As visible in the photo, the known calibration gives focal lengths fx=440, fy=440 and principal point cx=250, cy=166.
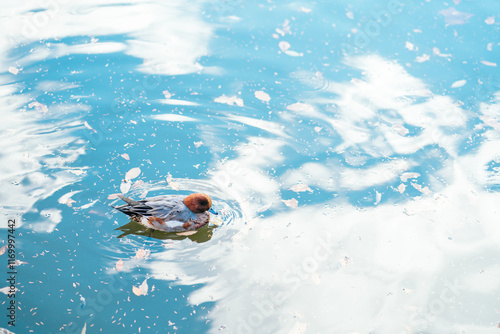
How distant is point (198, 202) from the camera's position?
554 centimetres

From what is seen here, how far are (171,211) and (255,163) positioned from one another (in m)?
1.65

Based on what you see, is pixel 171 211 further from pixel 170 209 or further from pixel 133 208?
pixel 133 208

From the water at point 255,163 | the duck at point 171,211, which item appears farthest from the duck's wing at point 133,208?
the water at point 255,163

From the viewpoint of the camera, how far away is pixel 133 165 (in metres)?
6.21

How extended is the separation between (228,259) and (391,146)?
3471 millimetres

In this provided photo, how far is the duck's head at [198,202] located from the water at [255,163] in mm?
334

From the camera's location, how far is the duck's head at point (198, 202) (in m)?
5.54

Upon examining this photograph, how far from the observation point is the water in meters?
5.00

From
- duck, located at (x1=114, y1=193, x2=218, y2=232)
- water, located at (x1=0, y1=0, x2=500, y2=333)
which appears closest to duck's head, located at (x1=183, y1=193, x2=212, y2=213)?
duck, located at (x1=114, y1=193, x2=218, y2=232)

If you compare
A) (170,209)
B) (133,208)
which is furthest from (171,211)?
(133,208)

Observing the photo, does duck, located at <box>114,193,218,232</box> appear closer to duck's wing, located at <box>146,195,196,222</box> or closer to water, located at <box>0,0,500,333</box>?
duck's wing, located at <box>146,195,196,222</box>

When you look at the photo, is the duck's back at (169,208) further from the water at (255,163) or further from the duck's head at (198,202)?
the water at (255,163)

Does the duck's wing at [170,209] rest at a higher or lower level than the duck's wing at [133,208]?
lower

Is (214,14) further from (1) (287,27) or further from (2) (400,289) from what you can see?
(2) (400,289)
